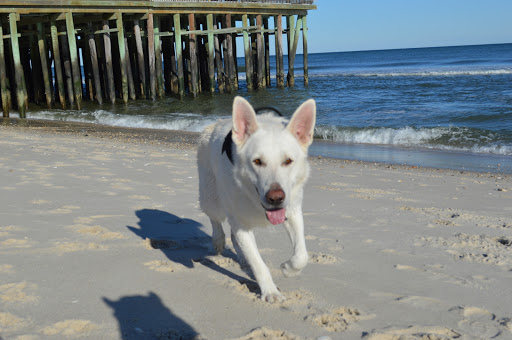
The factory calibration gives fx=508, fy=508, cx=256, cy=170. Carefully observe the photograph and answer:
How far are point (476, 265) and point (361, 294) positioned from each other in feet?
3.71

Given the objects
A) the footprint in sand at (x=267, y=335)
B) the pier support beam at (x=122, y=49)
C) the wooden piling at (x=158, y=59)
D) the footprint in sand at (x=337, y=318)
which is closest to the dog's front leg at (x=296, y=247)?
the footprint in sand at (x=337, y=318)

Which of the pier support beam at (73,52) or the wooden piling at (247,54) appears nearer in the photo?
the pier support beam at (73,52)

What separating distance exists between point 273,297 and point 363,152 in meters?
8.72

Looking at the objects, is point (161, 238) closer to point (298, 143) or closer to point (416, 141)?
point (298, 143)

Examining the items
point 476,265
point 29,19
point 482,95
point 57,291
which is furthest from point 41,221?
point 482,95

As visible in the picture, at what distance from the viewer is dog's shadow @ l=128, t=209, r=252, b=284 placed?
13.4ft

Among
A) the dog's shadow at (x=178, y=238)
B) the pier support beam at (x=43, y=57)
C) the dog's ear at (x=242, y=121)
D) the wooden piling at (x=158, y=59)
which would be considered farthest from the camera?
the wooden piling at (x=158, y=59)

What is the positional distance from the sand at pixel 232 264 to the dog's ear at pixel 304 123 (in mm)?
786

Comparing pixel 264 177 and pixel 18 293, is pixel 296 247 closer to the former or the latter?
pixel 264 177

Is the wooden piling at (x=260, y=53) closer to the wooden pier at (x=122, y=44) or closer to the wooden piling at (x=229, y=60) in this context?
the wooden pier at (x=122, y=44)

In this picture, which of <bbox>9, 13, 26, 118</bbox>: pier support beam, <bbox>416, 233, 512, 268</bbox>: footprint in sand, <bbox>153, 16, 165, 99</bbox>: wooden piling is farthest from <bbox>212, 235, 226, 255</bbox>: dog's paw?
<bbox>153, 16, 165, 99</bbox>: wooden piling

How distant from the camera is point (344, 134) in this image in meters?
14.0

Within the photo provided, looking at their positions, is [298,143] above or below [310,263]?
above

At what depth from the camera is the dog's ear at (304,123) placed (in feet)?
11.4
